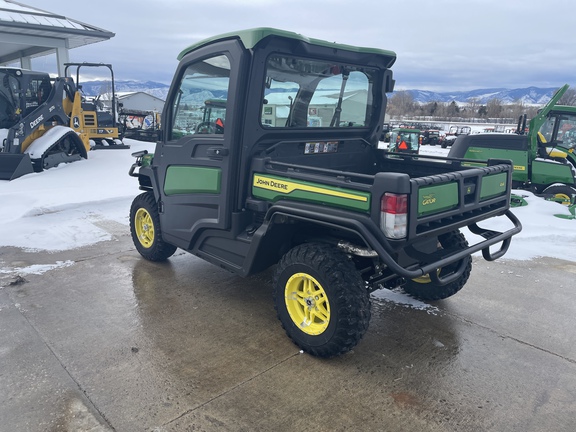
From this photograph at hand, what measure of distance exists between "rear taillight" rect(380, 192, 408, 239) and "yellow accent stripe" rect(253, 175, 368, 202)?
0.50 ft

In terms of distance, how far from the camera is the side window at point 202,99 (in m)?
3.64

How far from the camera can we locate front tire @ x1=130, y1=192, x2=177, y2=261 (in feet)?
15.9

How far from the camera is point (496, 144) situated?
9.60 metres

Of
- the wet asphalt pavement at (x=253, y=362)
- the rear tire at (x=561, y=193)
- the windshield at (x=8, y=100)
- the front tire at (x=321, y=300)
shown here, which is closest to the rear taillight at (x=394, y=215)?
the front tire at (x=321, y=300)

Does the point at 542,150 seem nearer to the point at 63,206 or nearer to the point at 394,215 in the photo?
the point at 394,215

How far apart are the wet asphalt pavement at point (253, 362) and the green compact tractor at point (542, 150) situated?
18.0ft

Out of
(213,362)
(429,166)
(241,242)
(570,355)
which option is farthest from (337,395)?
(429,166)

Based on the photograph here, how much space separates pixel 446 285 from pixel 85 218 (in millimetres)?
5368

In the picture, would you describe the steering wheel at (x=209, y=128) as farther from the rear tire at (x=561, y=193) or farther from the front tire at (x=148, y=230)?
the rear tire at (x=561, y=193)

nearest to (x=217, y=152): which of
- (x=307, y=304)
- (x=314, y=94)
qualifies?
(x=314, y=94)

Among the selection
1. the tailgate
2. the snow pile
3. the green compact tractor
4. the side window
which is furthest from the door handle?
the green compact tractor

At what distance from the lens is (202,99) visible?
392cm

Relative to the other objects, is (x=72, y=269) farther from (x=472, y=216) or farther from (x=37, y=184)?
(x=37, y=184)

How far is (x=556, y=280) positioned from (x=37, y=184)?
9.08 meters
